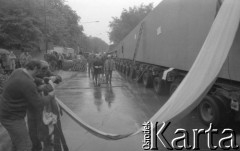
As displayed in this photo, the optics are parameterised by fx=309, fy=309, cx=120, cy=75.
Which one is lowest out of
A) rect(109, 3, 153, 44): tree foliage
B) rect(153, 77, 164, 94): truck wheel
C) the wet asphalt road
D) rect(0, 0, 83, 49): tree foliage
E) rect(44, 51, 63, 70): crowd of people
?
the wet asphalt road

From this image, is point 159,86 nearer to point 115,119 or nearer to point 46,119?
point 115,119

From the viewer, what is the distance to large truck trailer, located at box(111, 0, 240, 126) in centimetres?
631

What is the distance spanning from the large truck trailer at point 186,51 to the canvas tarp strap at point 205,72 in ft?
1.86

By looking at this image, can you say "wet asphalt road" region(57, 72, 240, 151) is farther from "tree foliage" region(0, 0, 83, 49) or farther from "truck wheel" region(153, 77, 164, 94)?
"tree foliage" region(0, 0, 83, 49)

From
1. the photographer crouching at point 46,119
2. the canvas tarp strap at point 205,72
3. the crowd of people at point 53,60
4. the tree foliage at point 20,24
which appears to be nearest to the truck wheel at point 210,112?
the canvas tarp strap at point 205,72

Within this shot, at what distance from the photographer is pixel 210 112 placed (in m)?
7.06

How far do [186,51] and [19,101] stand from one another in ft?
20.0

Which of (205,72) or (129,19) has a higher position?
(129,19)

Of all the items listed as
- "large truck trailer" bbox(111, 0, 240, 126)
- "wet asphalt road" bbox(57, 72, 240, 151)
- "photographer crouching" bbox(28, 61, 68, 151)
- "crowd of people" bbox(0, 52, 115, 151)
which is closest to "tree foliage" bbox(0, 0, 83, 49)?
"large truck trailer" bbox(111, 0, 240, 126)

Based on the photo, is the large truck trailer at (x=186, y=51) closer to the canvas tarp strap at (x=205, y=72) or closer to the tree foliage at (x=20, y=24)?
the canvas tarp strap at (x=205, y=72)

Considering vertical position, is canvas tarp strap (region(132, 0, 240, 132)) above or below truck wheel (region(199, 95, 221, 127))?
above

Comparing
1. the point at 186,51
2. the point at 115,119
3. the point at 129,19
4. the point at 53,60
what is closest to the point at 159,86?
the point at 186,51

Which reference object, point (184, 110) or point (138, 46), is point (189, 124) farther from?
point (138, 46)

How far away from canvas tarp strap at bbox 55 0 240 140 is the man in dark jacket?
3.87 ft
